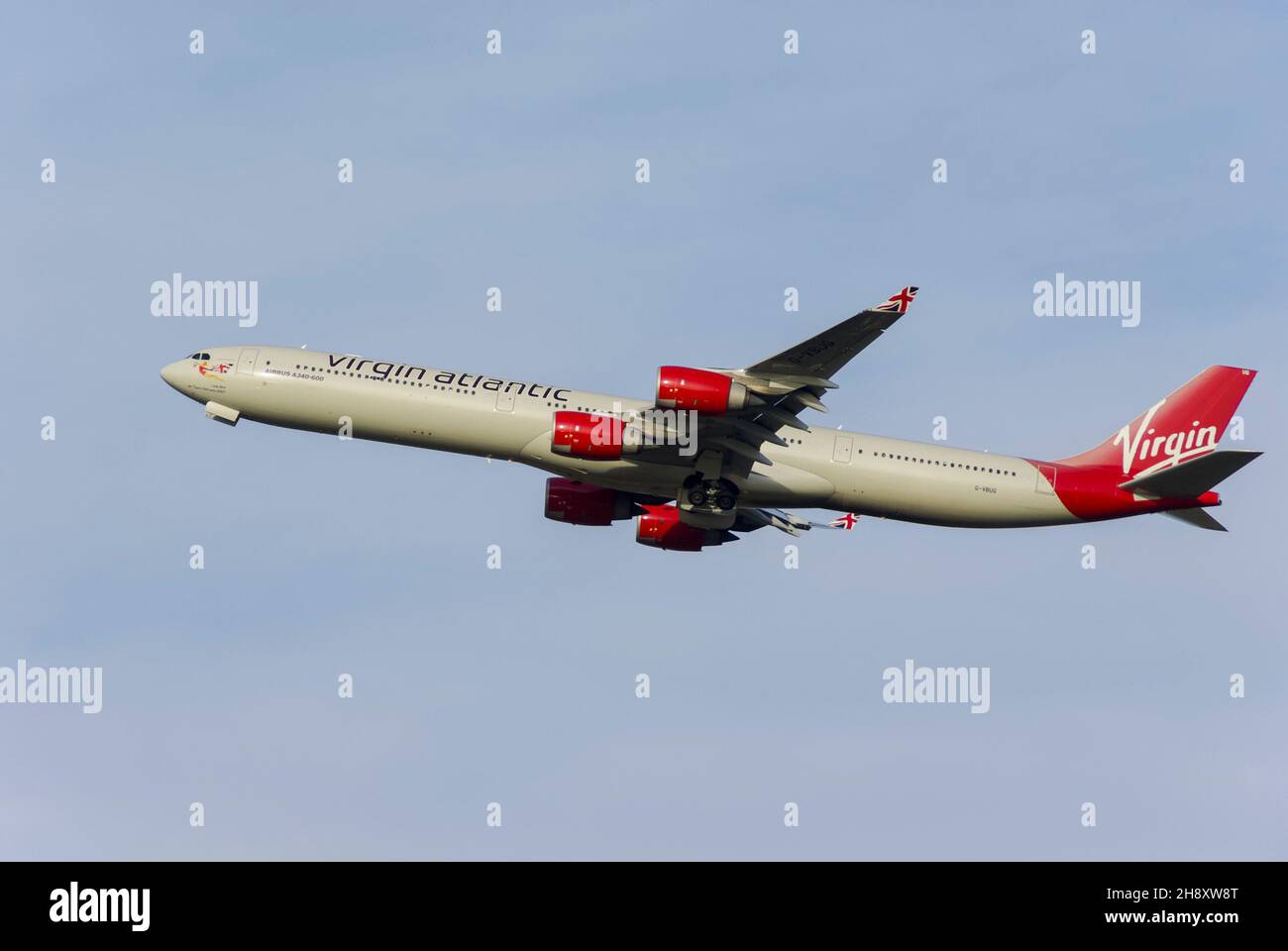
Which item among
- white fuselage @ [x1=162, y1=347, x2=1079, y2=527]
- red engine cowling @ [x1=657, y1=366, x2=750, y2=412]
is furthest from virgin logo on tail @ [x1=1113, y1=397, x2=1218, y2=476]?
red engine cowling @ [x1=657, y1=366, x2=750, y2=412]

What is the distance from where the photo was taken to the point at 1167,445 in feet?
241

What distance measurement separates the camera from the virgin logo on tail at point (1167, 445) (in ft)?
241

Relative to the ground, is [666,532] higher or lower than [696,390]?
lower

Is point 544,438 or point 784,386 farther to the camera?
point 544,438

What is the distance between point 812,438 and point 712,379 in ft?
26.6

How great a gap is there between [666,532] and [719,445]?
805 cm

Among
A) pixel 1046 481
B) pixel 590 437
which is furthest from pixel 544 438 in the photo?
pixel 1046 481

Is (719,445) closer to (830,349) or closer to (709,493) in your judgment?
(709,493)

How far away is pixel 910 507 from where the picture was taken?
70938 millimetres

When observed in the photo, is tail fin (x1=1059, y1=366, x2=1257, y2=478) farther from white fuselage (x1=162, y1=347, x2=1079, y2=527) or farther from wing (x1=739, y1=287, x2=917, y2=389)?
wing (x1=739, y1=287, x2=917, y2=389)

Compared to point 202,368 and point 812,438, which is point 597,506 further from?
point 202,368

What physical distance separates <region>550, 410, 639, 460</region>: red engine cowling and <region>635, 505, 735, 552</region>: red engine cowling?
8.61 meters

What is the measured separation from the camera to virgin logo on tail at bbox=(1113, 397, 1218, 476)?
7338cm
